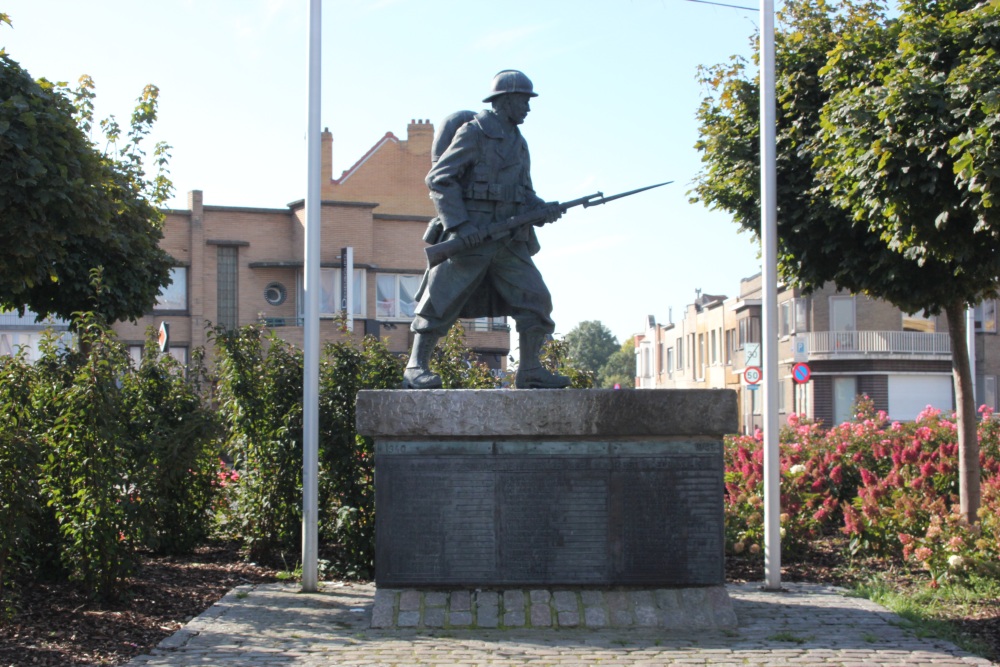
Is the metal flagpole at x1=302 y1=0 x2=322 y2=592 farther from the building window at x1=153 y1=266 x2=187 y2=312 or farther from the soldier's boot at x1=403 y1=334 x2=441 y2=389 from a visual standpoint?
the building window at x1=153 y1=266 x2=187 y2=312

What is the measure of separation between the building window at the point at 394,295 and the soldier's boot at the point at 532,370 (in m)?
30.1

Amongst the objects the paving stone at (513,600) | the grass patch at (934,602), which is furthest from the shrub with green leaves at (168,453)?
the grass patch at (934,602)

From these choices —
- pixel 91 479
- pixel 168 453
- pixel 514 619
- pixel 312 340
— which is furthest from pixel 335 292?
pixel 514 619

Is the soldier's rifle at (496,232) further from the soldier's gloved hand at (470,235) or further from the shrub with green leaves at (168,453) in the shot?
the shrub with green leaves at (168,453)

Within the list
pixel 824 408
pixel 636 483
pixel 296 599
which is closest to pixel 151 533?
pixel 296 599

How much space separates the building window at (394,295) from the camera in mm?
38469

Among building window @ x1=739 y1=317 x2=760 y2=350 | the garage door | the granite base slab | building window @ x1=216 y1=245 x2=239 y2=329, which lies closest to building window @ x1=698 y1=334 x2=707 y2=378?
building window @ x1=739 y1=317 x2=760 y2=350

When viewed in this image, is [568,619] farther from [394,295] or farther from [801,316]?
[801,316]

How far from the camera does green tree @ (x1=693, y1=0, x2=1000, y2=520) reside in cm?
881

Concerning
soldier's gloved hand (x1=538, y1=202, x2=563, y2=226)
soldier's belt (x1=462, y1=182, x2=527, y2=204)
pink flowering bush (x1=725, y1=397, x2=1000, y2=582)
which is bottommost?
pink flowering bush (x1=725, y1=397, x2=1000, y2=582)

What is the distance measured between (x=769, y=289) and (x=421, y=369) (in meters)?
3.14

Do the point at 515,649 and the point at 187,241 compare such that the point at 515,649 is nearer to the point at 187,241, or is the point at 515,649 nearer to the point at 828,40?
the point at 828,40

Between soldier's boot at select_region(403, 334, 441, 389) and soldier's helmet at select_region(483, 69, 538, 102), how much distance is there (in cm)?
180

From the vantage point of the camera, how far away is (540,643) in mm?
7066
